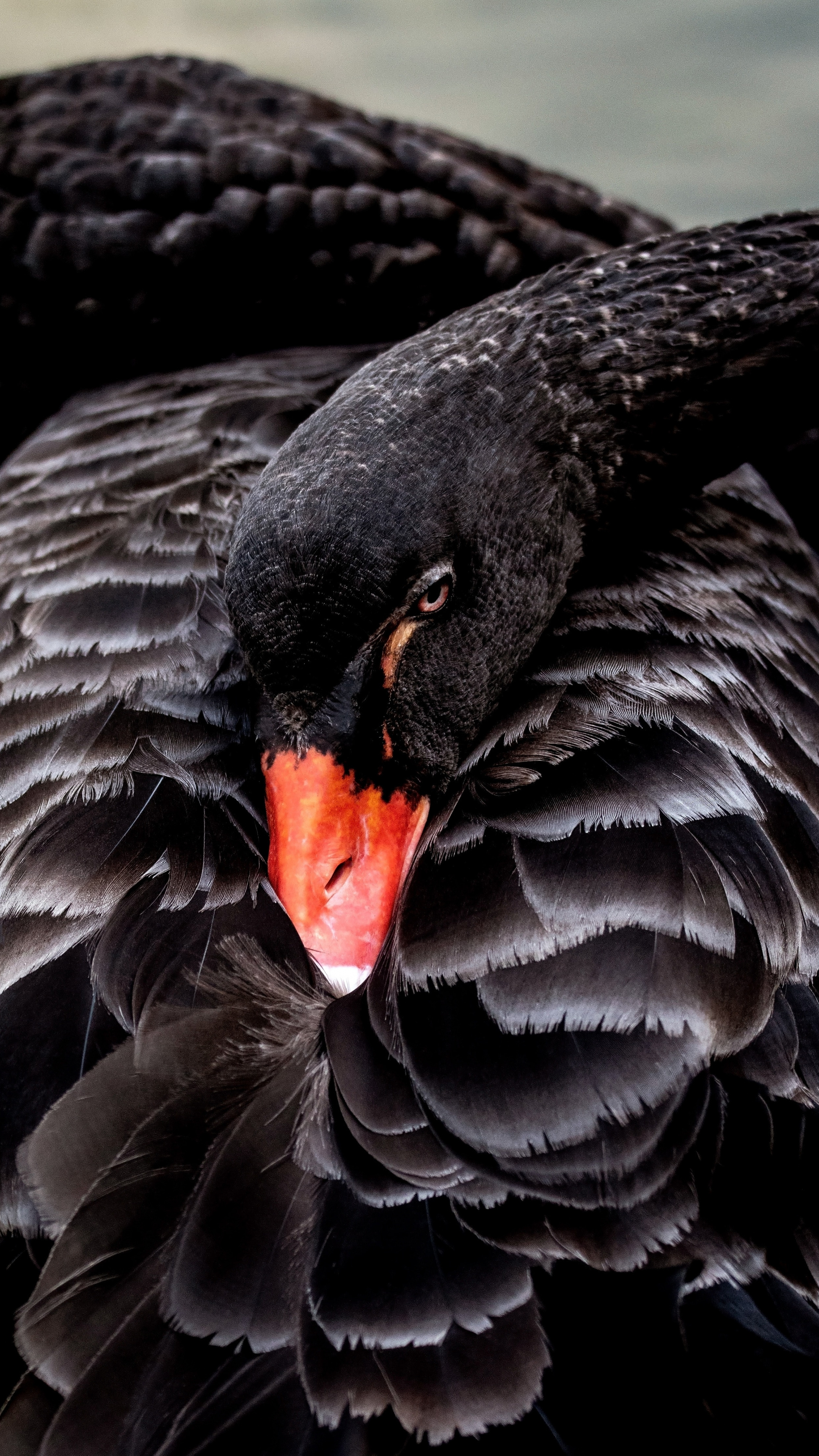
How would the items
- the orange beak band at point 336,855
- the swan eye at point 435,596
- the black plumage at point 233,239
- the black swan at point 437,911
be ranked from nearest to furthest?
the black swan at point 437,911
the orange beak band at point 336,855
the swan eye at point 435,596
the black plumage at point 233,239

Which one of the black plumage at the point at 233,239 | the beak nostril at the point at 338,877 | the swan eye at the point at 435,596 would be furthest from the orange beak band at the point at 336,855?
the black plumage at the point at 233,239

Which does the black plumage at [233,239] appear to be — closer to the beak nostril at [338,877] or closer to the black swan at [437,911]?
the black swan at [437,911]

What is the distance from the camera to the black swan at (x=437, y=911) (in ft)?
4.04

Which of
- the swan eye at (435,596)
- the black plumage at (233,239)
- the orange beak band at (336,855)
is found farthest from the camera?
the black plumage at (233,239)

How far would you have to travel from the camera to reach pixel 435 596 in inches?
80.1

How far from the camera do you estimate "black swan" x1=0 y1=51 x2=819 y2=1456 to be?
123 cm

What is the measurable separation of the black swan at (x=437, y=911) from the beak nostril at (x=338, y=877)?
0.01 meters

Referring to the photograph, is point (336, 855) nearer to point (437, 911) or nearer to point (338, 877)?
point (338, 877)

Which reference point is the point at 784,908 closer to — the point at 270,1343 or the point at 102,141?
the point at 270,1343

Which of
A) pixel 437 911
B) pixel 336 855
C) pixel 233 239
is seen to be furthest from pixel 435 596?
pixel 233 239

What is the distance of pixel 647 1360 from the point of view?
3.96ft

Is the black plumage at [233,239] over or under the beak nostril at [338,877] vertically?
over

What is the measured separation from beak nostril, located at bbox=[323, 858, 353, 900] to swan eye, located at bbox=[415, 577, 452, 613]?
44 cm

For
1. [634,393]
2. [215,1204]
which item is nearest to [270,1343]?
[215,1204]
